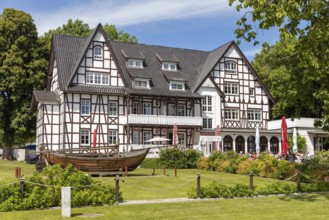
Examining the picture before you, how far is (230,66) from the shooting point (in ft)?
155

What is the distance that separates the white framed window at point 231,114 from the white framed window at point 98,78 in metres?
14.2

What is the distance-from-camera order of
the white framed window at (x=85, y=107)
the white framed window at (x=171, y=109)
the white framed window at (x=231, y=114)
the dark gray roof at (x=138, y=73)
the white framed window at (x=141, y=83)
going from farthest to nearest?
the white framed window at (x=231, y=114) → the white framed window at (x=171, y=109) → the white framed window at (x=141, y=83) → the dark gray roof at (x=138, y=73) → the white framed window at (x=85, y=107)

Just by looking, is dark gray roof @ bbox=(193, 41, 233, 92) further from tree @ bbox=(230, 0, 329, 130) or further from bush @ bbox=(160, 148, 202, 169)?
tree @ bbox=(230, 0, 329, 130)

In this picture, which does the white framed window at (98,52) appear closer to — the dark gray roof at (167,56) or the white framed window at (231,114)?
the dark gray roof at (167,56)

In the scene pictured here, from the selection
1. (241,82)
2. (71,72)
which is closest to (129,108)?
(71,72)

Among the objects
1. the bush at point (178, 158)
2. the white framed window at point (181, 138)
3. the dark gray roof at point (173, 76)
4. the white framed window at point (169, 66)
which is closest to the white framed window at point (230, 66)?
the dark gray roof at point (173, 76)

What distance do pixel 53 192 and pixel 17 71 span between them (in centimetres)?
3056

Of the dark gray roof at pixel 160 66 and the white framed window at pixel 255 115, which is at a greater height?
the dark gray roof at pixel 160 66

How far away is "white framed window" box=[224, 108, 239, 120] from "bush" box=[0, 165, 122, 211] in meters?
32.4

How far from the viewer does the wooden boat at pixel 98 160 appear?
83.0 feet

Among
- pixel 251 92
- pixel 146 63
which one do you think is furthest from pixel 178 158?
pixel 251 92

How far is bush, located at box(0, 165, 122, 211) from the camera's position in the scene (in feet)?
46.2

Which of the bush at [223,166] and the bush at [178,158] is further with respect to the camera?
the bush at [178,158]

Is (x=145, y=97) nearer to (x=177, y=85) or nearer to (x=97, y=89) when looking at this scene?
(x=177, y=85)
